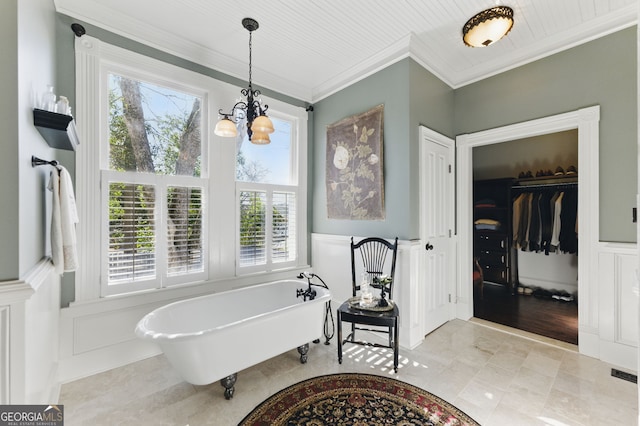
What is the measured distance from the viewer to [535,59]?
2.77 meters

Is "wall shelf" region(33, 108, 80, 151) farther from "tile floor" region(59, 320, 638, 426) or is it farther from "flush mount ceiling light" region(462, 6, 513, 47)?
"flush mount ceiling light" region(462, 6, 513, 47)

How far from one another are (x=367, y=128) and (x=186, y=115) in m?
2.00

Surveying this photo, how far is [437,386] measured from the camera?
80.8 inches

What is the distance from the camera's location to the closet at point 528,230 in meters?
3.72

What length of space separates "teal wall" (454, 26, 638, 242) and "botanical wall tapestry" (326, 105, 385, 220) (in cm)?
159

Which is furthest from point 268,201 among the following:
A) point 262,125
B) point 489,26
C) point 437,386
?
point 489,26

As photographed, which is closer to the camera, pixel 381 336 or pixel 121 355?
pixel 121 355

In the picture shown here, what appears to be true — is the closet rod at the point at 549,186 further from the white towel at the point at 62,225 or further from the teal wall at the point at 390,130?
the white towel at the point at 62,225

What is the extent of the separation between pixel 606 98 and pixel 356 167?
232 cm

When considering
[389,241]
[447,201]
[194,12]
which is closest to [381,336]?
[389,241]

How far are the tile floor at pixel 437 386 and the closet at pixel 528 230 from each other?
1.00 metres

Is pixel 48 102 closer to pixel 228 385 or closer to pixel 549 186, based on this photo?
pixel 228 385

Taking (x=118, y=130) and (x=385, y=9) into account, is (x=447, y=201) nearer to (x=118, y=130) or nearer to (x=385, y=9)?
(x=385, y=9)

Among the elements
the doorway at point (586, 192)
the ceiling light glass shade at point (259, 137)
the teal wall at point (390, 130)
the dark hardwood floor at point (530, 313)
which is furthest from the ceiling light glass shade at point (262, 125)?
the dark hardwood floor at point (530, 313)
